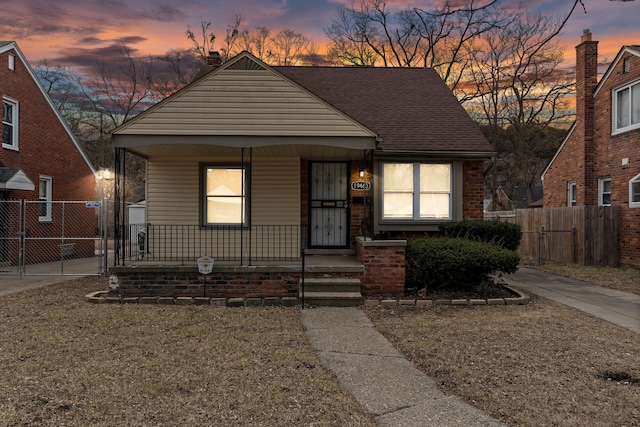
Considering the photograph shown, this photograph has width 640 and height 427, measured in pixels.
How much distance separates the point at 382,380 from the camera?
435cm

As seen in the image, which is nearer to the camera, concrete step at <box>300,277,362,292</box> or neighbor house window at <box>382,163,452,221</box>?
concrete step at <box>300,277,362,292</box>

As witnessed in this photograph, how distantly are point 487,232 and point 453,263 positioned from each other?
7.52 feet

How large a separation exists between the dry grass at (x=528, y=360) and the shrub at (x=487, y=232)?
2.55 meters

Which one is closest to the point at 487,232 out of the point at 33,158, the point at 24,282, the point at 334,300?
the point at 334,300

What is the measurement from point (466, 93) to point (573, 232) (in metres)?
16.6

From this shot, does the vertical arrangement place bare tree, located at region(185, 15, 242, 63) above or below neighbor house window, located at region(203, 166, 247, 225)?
above

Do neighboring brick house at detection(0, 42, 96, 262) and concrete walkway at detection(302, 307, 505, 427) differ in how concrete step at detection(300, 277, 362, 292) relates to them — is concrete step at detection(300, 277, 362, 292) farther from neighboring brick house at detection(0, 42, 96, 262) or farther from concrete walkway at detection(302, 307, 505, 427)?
neighboring brick house at detection(0, 42, 96, 262)

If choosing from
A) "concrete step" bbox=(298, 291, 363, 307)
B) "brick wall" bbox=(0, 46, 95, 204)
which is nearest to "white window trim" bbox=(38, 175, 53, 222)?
"brick wall" bbox=(0, 46, 95, 204)

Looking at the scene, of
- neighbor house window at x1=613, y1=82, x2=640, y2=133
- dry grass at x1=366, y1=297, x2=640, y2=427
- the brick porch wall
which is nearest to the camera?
dry grass at x1=366, y1=297, x2=640, y2=427

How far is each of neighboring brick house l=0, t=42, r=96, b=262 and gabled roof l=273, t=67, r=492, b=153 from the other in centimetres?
917

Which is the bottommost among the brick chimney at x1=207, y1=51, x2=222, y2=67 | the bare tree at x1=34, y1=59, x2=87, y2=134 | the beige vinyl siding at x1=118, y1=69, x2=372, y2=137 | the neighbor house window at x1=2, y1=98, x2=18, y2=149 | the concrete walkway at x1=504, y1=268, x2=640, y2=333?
the concrete walkway at x1=504, y1=268, x2=640, y2=333

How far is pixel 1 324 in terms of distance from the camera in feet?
21.3

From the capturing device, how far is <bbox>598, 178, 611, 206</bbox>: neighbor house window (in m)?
14.8

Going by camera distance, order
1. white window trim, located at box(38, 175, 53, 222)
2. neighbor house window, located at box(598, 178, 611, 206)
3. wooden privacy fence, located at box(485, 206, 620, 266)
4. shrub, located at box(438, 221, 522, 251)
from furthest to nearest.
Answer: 1. white window trim, located at box(38, 175, 53, 222)
2. neighbor house window, located at box(598, 178, 611, 206)
3. wooden privacy fence, located at box(485, 206, 620, 266)
4. shrub, located at box(438, 221, 522, 251)
